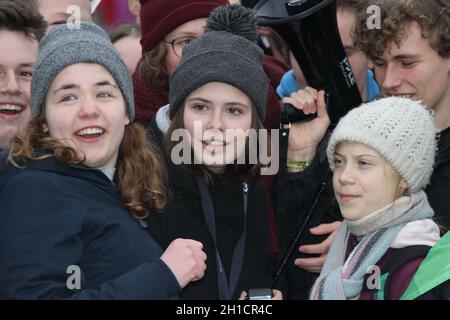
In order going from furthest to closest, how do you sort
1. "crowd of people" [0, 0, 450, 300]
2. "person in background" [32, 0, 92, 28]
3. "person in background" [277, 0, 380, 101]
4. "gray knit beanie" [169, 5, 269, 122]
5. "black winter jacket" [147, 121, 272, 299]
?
"person in background" [32, 0, 92, 28] → "person in background" [277, 0, 380, 101] → "gray knit beanie" [169, 5, 269, 122] → "black winter jacket" [147, 121, 272, 299] → "crowd of people" [0, 0, 450, 300]

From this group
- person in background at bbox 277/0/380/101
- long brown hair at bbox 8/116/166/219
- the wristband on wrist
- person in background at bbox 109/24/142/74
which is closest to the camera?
long brown hair at bbox 8/116/166/219

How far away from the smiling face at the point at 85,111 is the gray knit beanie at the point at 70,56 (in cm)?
3

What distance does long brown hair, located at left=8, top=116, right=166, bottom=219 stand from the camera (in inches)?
112

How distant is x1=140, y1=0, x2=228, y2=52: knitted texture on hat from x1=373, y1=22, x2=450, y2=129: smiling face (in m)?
0.94

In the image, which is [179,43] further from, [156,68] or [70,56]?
[70,56]

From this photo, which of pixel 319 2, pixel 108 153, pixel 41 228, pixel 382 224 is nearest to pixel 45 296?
pixel 41 228

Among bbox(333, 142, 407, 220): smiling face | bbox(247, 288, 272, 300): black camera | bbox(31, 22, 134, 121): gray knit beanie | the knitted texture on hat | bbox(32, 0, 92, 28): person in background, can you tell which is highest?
bbox(32, 0, 92, 28): person in background

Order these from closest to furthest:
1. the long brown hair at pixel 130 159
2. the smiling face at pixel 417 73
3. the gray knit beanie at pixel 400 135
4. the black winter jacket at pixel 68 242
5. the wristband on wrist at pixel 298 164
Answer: the black winter jacket at pixel 68 242, the long brown hair at pixel 130 159, the gray knit beanie at pixel 400 135, the wristband on wrist at pixel 298 164, the smiling face at pixel 417 73

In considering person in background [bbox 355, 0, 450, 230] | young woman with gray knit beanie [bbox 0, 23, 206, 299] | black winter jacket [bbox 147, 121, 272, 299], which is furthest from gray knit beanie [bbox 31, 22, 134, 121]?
person in background [bbox 355, 0, 450, 230]

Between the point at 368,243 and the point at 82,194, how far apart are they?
1067 millimetres

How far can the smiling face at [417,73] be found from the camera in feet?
12.1

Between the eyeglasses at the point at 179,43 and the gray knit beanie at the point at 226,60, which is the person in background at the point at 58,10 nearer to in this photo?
the eyeglasses at the point at 179,43

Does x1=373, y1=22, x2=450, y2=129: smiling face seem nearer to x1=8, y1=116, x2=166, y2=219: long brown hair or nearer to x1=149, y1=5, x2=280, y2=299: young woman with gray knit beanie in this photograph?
x1=149, y1=5, x2=280, y2=299: young woman with gray knit beanie

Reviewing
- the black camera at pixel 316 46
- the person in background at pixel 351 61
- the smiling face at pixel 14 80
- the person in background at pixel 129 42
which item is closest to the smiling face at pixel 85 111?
the smiling face at pixel 14 80
